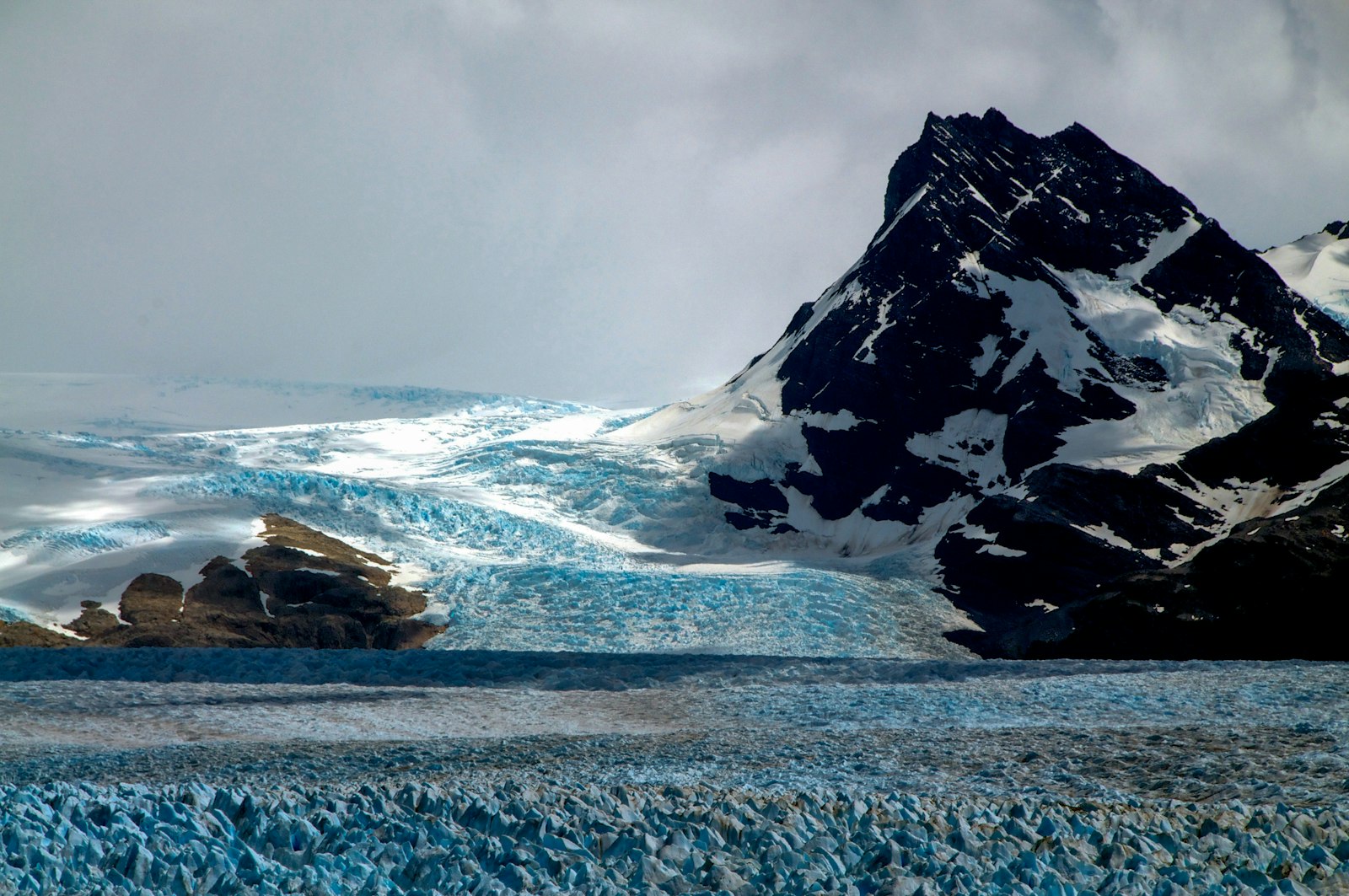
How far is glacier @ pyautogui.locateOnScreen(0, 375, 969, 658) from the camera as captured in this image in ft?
124

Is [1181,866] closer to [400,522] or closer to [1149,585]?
[1149,585]

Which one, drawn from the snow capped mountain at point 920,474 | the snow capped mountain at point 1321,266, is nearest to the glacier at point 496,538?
the snow capped mountain at point 920,474

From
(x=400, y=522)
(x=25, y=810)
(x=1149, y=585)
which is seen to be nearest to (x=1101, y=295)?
(x=1149, y=585)

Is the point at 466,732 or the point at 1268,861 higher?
the point at 1268,861

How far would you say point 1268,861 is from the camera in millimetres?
7219

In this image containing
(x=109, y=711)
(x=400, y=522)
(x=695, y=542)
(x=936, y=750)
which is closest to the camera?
(x=936, y=750)

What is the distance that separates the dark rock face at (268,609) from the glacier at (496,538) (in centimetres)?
100

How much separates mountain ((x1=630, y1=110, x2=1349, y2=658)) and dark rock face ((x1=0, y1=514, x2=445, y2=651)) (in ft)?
74.5

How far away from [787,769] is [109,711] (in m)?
11.6

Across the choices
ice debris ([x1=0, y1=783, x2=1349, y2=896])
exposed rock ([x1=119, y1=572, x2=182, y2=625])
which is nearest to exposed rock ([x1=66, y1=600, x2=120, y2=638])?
exposed rock ([x1=119, y1=572, x2=182, y2=625])

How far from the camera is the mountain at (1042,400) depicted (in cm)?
4809

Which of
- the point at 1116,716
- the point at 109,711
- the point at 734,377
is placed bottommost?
the point at 109,711

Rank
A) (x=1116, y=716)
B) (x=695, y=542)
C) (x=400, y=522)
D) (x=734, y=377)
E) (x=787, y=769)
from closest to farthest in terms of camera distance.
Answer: (x=787, y=769) → (x=1116, y=716) → (x=400, y=522) → (x=695, y=542) → (x=734, y=377)

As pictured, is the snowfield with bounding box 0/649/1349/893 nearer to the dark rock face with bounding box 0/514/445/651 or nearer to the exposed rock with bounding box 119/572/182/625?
the dark rock face with bounding box 0/514/445/651
